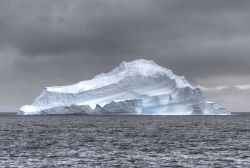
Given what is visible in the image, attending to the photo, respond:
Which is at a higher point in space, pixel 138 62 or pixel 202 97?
pixel 138 62

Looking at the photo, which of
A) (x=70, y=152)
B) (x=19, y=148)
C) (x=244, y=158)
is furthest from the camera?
(x=19, y=148)

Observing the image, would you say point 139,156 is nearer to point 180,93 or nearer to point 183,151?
point 183,151

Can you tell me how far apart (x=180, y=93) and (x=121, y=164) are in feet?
258

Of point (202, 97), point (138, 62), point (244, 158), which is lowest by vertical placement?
point (244, 158)

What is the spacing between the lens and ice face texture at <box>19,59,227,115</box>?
366ft

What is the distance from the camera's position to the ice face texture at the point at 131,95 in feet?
366

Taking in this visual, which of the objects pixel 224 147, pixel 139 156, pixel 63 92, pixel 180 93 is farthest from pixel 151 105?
pixel 139 156

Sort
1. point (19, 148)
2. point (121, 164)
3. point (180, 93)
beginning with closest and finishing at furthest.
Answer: point (121, 164) < point (19, 148) < point (180, 93)

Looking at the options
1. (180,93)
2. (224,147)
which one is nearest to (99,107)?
(180,93)

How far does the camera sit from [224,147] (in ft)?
144

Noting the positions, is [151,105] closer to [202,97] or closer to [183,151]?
[202,97]

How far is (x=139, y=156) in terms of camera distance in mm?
36438

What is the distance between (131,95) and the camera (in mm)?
113750

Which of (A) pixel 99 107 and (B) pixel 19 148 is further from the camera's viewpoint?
(A) pixel 99 107
